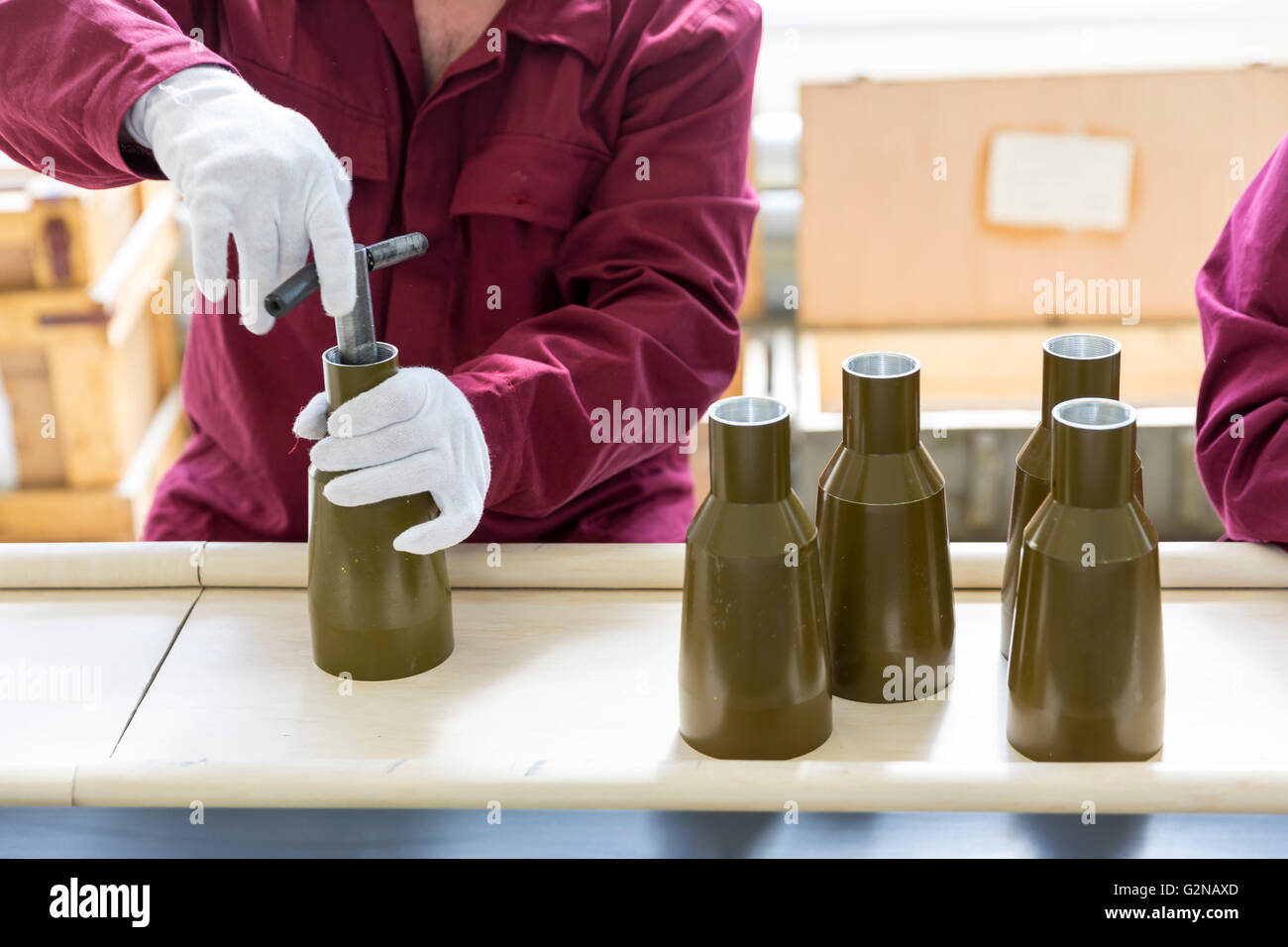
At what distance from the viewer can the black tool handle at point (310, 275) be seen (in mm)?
927

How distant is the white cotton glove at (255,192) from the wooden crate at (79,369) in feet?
5.41

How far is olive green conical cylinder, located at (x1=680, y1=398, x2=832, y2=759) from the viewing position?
0.89 metres

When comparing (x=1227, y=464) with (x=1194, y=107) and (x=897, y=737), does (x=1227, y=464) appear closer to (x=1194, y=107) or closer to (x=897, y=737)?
(x=897, y=737)

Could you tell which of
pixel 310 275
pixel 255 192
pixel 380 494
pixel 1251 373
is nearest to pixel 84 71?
pixel 255 192

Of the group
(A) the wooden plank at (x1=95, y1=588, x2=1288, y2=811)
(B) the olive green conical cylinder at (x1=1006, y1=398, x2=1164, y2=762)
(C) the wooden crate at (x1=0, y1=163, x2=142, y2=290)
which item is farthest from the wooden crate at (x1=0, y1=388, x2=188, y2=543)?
(B) the olive green conical cylinder at (x1=1006, y1=398, x2=1164, y2=762)

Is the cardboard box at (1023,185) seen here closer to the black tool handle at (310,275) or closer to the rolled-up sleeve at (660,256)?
the rolled-up sleeve at (660,256)

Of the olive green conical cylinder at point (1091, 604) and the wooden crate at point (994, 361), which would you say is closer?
the olive green conical cylinder at point (1091, 604)

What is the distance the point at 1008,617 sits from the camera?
1.04 metres

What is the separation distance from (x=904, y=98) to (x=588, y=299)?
1.51 metres

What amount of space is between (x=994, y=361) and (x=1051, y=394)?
180 centimetres

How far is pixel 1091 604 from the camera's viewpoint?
2.82 feet

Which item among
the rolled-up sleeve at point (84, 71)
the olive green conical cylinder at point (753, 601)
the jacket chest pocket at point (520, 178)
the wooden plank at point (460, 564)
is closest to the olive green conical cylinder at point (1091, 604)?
the olive green conical cylinder at point (753, 601)

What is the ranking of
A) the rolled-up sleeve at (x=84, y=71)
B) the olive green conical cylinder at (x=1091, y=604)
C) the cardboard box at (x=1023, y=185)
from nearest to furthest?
the olive green conical cylinder at (x=1091, y=604) → the rolled-up sleeve at (x=84, y=71) → the cardboard box at (x=1023, y=185)

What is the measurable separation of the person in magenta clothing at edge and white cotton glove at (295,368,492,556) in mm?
138
